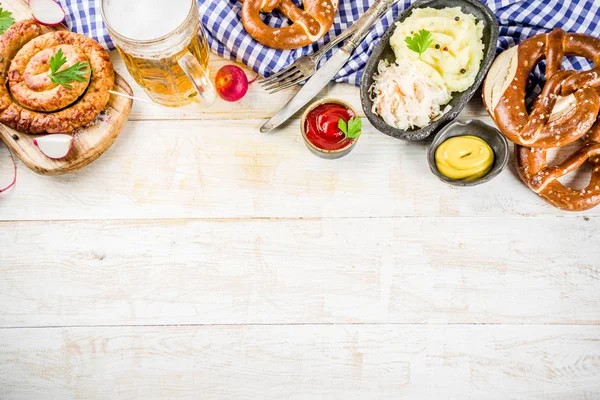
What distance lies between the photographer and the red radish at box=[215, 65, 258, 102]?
200 centimetres

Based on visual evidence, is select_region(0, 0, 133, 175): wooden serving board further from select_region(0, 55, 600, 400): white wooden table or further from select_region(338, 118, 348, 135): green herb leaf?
select_region(338, 118, 348, 135): green herb leaf

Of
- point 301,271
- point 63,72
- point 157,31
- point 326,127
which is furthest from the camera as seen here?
point 301,271

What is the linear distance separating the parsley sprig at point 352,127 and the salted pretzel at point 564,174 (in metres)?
0.67

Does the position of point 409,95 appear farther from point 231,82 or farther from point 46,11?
point 46,11

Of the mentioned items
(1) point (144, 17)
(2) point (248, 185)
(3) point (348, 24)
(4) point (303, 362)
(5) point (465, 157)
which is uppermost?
(1) point (144, 17)

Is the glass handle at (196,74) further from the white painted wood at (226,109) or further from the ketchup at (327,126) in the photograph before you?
the ketchup at (327,126)

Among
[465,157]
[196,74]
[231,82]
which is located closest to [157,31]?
[196,74]

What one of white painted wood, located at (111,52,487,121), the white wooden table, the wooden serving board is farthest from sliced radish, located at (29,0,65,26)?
the white wooden table

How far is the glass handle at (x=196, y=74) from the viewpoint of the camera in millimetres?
1724

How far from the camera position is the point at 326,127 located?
1.95m

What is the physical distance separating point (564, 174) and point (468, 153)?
16.2 inches

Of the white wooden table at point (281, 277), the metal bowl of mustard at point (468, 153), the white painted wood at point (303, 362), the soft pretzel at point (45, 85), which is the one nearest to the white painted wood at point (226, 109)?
the white wooden table at point (281, 277)

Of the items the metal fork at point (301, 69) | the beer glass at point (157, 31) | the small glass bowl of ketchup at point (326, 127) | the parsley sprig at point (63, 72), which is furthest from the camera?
the metal fork at point (301, 69)

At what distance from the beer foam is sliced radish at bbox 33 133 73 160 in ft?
1.59
